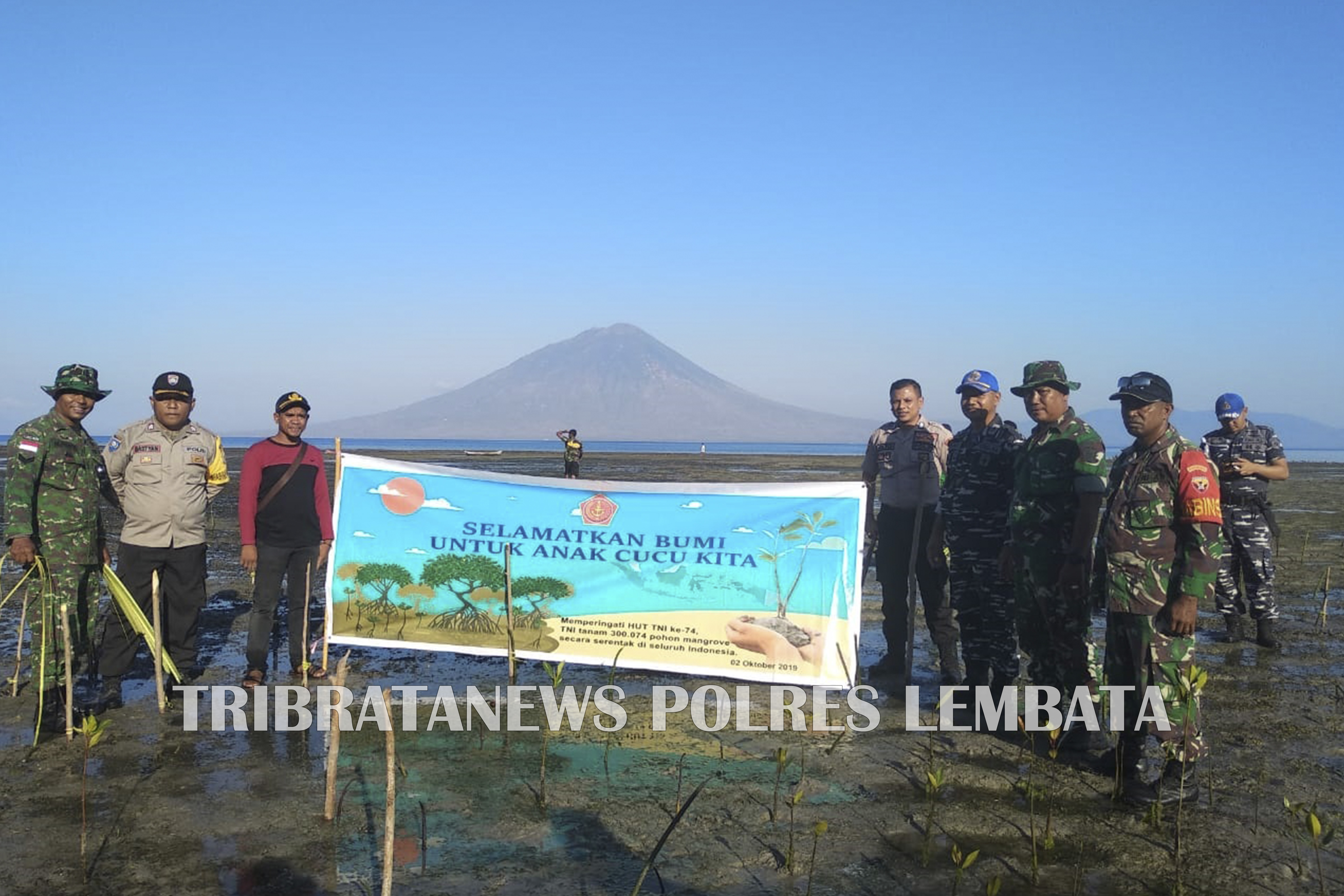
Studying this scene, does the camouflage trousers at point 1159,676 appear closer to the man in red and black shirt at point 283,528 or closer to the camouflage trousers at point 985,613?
the camouflage trousers at point 985,613

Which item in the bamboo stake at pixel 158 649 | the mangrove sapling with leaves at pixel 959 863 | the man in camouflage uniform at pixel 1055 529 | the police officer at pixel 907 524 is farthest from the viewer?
the police officer at pixel 907 524

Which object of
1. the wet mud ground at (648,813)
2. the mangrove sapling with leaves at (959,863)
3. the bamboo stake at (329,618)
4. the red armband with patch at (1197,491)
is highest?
the red armband with patch at (1197,491)

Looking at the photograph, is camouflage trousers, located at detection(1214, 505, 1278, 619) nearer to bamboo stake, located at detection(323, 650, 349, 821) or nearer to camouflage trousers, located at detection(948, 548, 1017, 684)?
camouflage trousers, located at detection(948, 548, 1017, 684)

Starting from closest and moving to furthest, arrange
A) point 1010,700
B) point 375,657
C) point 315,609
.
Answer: point 1010,700 < point 375,657 < point 315,609

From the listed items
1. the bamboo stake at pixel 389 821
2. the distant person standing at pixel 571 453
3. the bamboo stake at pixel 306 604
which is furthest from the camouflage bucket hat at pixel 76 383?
the distant person standing at pixel 571 453

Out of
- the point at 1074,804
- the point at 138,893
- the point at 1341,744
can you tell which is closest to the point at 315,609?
the point at 138,893

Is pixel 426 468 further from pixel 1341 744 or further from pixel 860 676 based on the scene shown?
pixel 1341 744

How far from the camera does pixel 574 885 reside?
12.1 ft

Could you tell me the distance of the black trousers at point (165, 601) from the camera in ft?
19.5

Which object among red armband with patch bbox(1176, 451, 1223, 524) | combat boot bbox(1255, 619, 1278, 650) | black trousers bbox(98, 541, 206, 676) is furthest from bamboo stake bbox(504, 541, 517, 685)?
combat boot bbox(1255, 619, 1278, 650)

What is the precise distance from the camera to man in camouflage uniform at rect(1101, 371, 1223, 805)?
4598mm

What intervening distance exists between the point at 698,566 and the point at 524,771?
73.9 inches

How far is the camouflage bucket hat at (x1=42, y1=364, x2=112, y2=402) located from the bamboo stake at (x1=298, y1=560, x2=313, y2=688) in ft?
5.75

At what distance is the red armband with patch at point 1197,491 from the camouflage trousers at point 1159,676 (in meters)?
0.57
